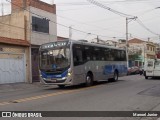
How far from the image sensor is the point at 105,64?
25.0m

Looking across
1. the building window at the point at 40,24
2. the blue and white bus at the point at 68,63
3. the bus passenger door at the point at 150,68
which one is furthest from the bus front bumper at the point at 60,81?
the bus passenger door at the point at 150,68

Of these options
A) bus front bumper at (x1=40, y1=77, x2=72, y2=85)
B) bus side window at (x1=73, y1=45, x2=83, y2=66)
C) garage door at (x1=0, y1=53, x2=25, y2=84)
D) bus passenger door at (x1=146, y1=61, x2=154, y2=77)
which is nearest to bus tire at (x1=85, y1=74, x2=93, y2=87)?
bus side window at (x1=73, y1=45, x2=83, y2=66)

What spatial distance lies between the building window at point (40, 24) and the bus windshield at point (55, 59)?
10686mm

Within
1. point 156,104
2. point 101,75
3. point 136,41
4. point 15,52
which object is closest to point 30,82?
point 15,52

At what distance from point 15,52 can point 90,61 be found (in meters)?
8.65

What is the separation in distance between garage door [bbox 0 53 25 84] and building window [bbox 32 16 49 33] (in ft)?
11.7

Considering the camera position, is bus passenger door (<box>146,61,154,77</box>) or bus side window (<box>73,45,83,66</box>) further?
bus passenger door (<box>146,61,154,77</box>)

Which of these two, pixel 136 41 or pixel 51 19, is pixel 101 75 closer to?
pixel 51 19

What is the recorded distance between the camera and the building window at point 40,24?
3032cm

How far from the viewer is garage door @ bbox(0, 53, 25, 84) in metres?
25.9

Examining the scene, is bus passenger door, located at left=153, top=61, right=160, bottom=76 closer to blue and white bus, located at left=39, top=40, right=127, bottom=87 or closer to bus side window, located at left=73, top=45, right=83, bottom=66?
blue and white bus, located at left=39, top=40, right=127, bottom=87

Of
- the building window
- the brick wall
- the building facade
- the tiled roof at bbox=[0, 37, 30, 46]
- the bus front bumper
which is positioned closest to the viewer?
the bus front bumper

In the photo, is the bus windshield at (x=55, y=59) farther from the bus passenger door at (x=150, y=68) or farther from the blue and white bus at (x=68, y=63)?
the bus passenger door at (x=150, y=68)

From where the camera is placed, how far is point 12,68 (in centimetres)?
2702
